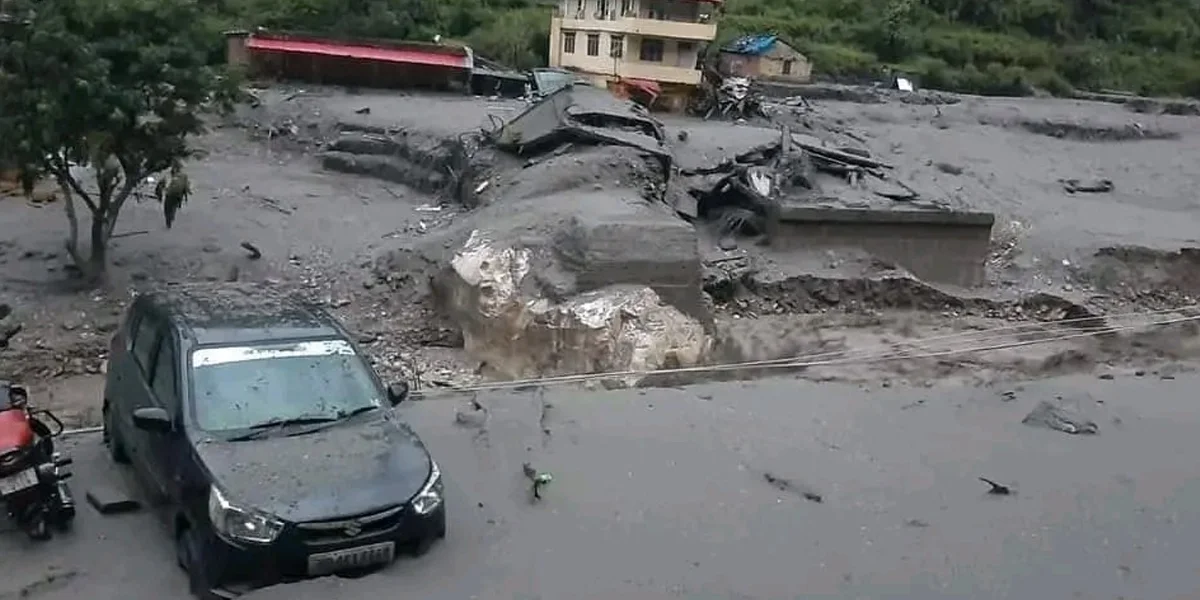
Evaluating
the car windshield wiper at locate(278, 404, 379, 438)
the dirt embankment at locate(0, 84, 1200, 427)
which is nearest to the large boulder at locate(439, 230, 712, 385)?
the dirt embankment at locate(0, 84, 1200, 427)

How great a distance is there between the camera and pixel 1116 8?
56.7 metres

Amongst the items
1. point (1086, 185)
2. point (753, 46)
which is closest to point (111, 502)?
point (1086, 185)

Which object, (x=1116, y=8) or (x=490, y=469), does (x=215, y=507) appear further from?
(x=1116, y=8)

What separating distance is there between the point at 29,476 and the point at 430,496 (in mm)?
2690

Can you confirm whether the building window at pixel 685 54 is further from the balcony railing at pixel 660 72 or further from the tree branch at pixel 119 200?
the tree branch at pixel 119 200

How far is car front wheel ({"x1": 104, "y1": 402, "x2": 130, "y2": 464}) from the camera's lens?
9.55m

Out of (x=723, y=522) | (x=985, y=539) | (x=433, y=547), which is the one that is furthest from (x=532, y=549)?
(x=985, y=539)

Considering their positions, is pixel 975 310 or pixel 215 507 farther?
pixel 975 310

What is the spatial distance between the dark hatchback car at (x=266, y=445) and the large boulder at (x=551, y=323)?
7.05 metres

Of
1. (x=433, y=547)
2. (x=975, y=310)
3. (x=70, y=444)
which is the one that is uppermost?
(x=433, y=547)

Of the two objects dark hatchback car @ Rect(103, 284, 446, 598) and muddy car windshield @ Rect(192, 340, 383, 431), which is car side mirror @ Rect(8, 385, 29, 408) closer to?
dark hatchback car @ Rect(103, 284, 446, 598)

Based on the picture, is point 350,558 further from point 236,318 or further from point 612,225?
point 612,225

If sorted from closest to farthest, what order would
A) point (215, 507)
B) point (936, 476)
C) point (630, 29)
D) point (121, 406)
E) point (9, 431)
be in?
1. point (215, 507)
2. point (9, 431)
3. point (121, 406)
4. point (936, 476)
5. point (630, 29)

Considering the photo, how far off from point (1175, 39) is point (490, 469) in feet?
179
